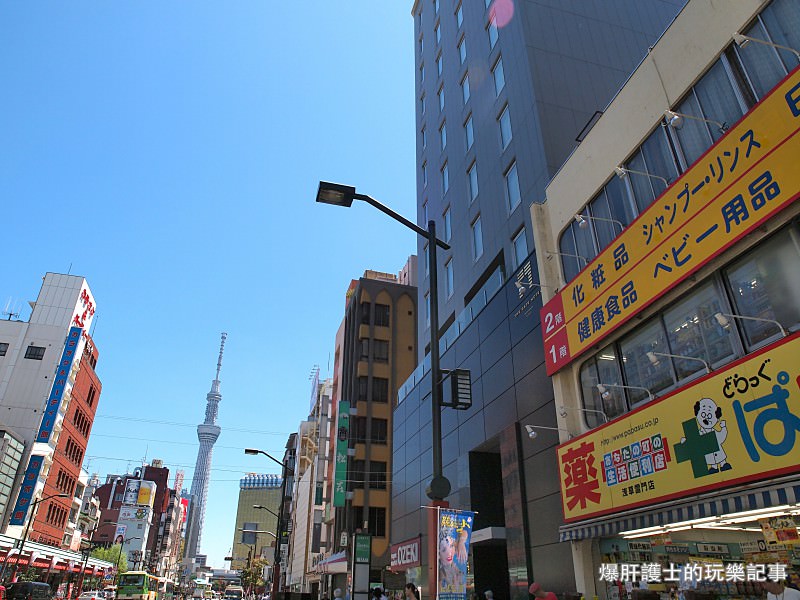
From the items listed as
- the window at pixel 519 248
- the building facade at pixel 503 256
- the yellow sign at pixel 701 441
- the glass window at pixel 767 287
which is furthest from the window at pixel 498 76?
the yellow sign at pixel 701 441

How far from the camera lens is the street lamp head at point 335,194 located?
10.4m

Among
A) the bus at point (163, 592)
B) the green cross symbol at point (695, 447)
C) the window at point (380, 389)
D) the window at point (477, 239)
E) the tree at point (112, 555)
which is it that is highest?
the window at point (380, 389)

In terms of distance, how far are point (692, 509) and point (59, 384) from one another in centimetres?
6585

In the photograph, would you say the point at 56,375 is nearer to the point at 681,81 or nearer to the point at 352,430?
the point at 352,430

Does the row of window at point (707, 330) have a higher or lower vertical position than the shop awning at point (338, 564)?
higher

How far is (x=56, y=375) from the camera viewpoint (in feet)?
199

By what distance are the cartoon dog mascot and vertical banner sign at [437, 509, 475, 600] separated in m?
5.39

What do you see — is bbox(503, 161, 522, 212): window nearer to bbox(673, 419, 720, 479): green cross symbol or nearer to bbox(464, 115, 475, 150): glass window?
bbox(464, 115, 475, 150): glass window

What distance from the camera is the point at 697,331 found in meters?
12.1

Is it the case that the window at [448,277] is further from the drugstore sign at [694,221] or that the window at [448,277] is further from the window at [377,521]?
the window at [377,521]

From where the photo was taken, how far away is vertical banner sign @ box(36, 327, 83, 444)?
2293 inches

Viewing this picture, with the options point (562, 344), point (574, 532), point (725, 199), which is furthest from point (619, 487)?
point (725, 199)

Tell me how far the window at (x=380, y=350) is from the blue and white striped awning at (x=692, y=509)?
4323cm

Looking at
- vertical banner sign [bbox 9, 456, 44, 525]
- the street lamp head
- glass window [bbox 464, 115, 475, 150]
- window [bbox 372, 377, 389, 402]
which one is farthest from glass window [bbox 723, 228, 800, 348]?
vertical banner sign [bbox 9, 456, 44, 525]
